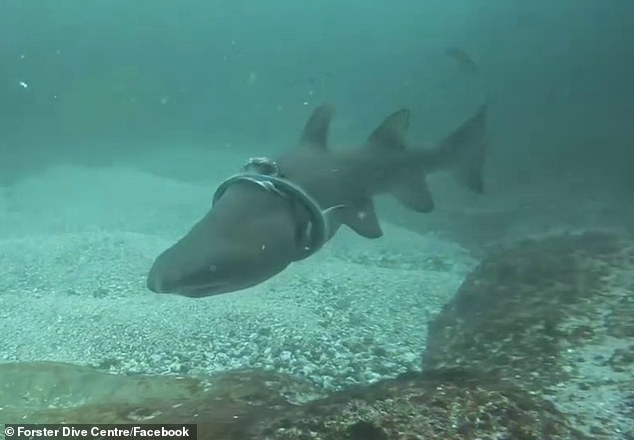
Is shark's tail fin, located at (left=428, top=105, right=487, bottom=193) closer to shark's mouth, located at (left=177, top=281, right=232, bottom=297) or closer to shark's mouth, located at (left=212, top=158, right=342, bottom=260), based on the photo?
shark's mouth, located at (left=212, top=158, right=342, bottom=260)

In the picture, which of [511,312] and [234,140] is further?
[234,140]

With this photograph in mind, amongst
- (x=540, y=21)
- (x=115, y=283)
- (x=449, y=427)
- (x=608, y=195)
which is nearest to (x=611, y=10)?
(x=540, y=21)

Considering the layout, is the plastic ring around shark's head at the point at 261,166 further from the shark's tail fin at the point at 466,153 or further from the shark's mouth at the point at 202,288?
the shark's tail fin at the point at 466,153

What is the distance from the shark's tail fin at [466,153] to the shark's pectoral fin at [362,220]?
1162 mm

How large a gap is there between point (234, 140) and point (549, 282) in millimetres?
21765

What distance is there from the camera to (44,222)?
11.1 m

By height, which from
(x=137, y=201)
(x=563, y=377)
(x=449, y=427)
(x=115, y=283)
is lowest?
(x=449, y=427)

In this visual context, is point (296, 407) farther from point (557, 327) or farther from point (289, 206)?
point (557, 327)

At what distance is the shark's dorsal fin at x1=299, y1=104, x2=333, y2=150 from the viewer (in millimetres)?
4656

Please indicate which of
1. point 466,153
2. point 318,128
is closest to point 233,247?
point 318,128

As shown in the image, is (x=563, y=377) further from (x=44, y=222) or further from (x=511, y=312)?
(x=44, y=222)

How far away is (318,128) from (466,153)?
204 centimetres

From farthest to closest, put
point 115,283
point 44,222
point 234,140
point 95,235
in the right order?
point 234,140 → point 44,222 → point 95,235 → point 115,283

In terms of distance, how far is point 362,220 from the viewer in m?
4.79
